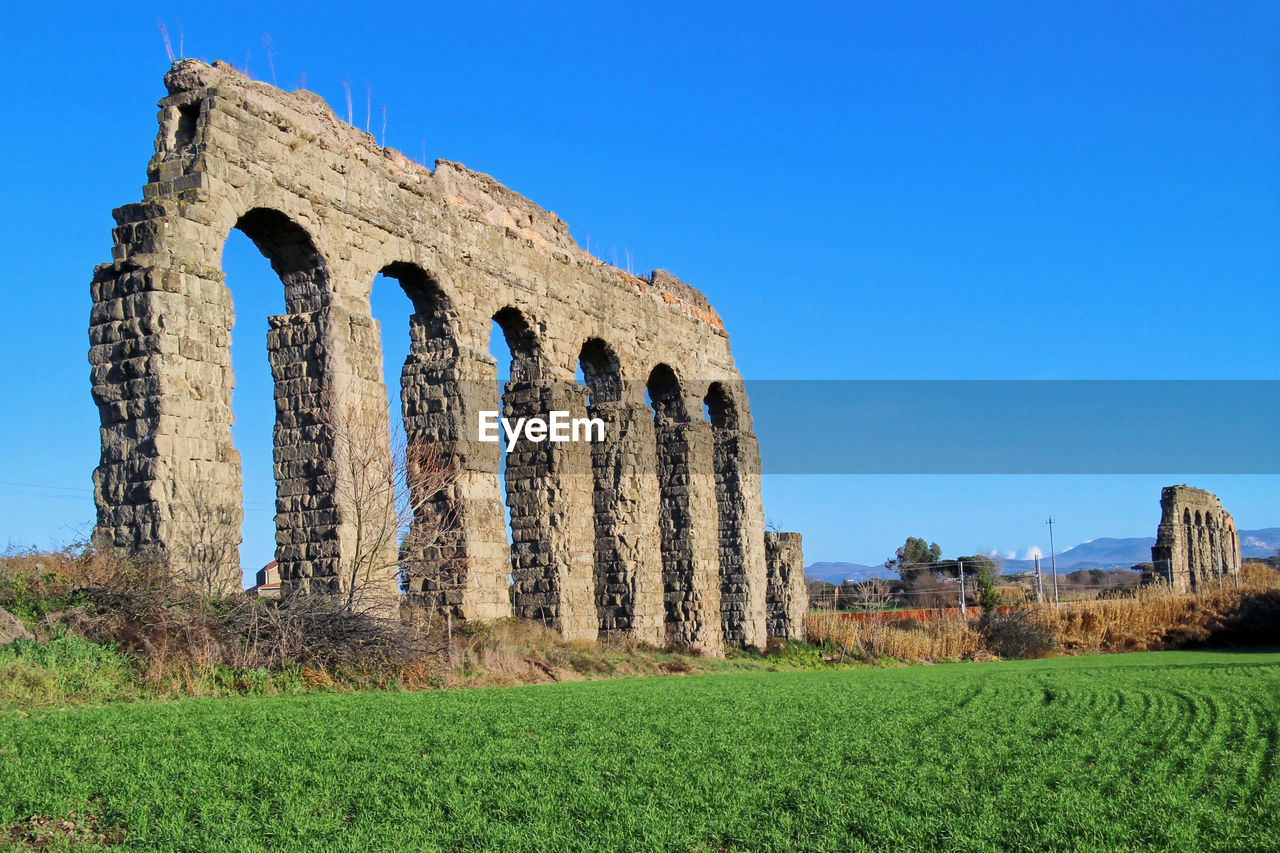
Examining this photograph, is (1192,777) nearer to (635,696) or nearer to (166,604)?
(635,696)

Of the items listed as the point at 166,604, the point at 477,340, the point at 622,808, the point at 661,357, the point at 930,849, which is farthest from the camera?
the point at 661,357

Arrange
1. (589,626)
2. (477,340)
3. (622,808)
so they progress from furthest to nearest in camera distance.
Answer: (589,626) < (477,340) < (622,808)

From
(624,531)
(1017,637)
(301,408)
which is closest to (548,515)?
(624,531)

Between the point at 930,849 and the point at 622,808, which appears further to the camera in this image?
the point at 622,808

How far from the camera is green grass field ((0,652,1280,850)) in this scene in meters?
4.64

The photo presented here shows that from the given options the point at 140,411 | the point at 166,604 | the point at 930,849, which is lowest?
the point at 930,849

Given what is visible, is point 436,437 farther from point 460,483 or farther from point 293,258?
point 293,258

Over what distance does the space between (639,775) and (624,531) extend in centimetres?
1201

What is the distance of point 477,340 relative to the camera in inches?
598

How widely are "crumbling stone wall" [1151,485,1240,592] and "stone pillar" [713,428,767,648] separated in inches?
698

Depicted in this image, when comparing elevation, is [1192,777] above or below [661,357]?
below

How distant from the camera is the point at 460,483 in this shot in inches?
564

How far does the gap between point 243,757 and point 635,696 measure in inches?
162

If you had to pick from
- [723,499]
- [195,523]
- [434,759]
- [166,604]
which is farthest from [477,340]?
[434,759]
